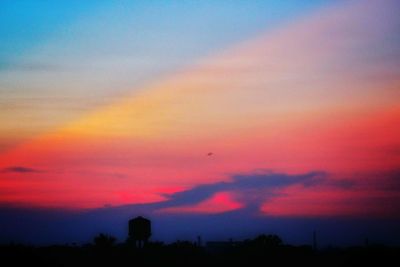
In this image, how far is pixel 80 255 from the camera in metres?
51.0

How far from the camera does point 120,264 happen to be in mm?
47969

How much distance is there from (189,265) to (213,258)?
173 inches

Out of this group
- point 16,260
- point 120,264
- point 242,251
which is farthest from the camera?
point 242,251

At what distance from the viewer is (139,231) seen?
60.3 meters

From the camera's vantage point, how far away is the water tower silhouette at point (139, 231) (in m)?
60.2

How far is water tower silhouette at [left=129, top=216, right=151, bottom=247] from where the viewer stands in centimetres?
6016

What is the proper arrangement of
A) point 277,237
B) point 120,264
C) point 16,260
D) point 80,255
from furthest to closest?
point 277,237, point 80,255, point 120,264, point 16,260

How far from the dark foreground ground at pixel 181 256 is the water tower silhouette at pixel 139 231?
4.96ft

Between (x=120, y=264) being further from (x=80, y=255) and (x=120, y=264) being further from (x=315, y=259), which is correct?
(x=315, y=259)

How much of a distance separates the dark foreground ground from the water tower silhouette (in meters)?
1.51


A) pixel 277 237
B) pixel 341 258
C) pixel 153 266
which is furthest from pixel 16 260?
pixel 277 237

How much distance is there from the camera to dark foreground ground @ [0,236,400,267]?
155ft

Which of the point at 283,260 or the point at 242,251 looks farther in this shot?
the point at 242,251

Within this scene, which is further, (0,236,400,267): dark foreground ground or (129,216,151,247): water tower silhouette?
(129,216,151,247): water tower silhouette
